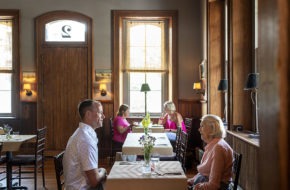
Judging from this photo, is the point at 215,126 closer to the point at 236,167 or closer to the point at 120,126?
the point at 236,167

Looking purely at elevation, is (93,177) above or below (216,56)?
below

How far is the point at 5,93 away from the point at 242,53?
5645 millimetres

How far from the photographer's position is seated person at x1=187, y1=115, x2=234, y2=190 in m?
3.01

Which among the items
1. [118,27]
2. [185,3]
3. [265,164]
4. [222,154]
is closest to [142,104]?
[118,27]

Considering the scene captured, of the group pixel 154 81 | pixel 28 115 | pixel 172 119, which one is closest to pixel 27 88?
pixel 28 115

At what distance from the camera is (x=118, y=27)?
8.45 meters

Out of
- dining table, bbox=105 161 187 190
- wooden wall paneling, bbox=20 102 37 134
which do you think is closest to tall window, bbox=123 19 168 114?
wooden wall paneling, bbox=20 102 37 134

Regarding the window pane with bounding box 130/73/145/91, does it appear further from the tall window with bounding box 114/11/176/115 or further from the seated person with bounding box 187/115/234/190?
the seated person with bounding box 187/115/234/190

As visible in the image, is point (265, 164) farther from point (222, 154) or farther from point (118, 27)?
point (118, 27)

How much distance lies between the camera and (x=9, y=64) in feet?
27.9

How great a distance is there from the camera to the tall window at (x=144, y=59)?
8.64 m

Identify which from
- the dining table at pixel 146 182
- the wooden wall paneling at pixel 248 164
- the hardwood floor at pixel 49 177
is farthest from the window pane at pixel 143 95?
the dining table at pixel 146 182

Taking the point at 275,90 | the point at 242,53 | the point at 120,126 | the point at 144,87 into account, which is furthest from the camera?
the point at 144,87

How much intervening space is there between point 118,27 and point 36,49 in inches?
74.8
